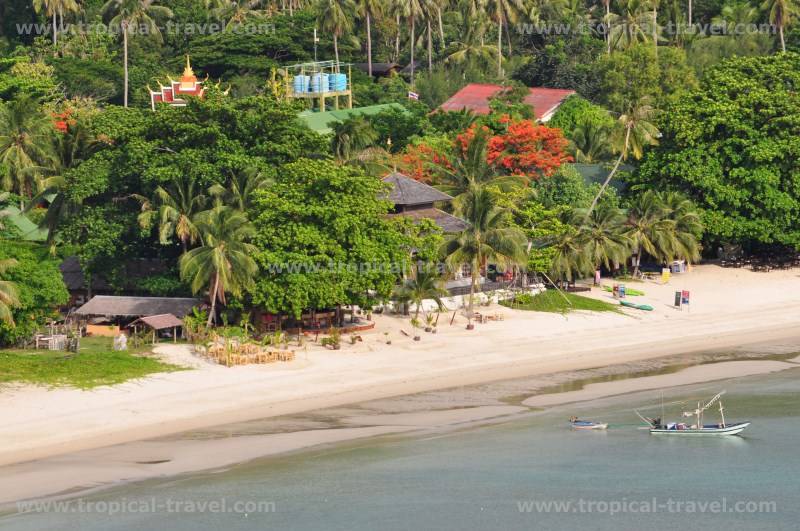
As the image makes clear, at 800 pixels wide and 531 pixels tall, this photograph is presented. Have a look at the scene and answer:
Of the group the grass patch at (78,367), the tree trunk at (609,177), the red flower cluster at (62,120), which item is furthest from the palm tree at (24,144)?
the tree trunk at (609,177)

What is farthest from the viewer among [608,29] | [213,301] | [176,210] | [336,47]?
[608,29]

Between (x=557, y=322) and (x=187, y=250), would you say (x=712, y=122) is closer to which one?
(x=557, y=322)

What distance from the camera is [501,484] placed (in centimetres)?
3906

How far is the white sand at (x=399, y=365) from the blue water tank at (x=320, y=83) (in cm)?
3035

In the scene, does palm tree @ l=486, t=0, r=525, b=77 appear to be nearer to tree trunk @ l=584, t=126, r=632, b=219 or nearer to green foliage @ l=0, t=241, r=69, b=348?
tree trunk @ l=584, t=126, r=632, b=219

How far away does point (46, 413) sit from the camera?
4178cm

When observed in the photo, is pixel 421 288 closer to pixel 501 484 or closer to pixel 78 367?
pixel 78 367

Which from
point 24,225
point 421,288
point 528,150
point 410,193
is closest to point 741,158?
point 528,150

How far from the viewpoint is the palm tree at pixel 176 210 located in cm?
5129

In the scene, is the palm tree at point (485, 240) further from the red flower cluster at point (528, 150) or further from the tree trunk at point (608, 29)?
the tree trunk at point (608, 29)

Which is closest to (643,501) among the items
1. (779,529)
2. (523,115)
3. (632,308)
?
(779,529)

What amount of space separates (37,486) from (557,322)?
81.6 ft

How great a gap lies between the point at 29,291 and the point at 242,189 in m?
9.19

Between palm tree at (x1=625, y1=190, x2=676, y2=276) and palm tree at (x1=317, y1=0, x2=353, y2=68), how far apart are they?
35.3 m
